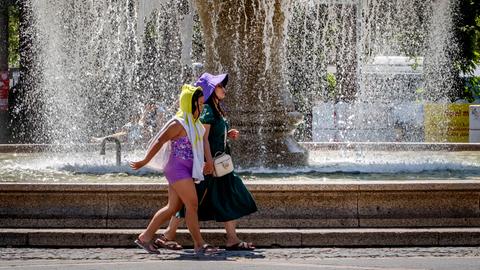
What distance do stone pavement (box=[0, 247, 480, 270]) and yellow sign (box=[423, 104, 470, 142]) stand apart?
21.7 m

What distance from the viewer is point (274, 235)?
10922 mm

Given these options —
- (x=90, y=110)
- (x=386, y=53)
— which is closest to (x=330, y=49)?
(x=386, y=53)

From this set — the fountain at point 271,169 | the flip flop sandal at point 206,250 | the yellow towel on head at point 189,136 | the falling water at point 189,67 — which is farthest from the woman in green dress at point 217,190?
the falling water at point 189,67

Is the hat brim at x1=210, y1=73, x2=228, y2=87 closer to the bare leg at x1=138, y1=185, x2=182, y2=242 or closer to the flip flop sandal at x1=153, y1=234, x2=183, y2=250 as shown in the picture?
the bare leg at x1=138, y1=185, x2=182, y2=242

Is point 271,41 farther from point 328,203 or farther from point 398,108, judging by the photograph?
point 398,108

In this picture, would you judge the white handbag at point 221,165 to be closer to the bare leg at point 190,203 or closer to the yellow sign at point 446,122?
the bare leg at point 190,203

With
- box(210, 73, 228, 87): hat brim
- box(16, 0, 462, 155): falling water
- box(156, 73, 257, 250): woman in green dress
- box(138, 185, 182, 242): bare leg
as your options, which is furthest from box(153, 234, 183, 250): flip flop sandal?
box(16, 0, 462, 155): falling water

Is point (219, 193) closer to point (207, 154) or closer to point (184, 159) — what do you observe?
point (207, 154)

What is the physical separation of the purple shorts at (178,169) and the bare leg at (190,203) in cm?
Result: 4

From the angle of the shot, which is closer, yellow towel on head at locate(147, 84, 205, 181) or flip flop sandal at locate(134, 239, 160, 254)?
yellow towel on head at locate(147, 84, 205, 181)

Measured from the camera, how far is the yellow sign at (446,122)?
106ft

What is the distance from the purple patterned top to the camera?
33.6 ft

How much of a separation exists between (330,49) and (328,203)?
3611cm

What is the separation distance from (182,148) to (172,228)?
77cm
